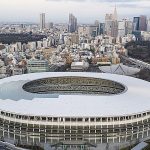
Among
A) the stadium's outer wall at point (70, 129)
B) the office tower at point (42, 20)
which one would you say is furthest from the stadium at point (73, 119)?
the office tower at point (42, 20)

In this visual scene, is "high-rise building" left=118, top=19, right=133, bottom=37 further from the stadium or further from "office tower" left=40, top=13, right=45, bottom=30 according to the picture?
the stadium

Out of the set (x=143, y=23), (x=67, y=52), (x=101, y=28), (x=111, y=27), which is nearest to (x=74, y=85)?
(x=67, y=52)

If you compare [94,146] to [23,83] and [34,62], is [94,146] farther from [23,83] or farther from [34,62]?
[34,62]

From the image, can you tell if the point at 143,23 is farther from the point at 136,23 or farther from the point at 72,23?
the point at 72,23

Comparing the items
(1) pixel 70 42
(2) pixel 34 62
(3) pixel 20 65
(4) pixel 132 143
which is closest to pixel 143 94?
(4) pixel 132 143

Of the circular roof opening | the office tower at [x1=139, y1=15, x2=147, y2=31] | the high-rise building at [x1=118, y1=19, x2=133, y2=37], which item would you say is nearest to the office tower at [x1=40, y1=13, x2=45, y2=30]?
the office tower at [x1=139, y1=15, x2=147, y2=31]
